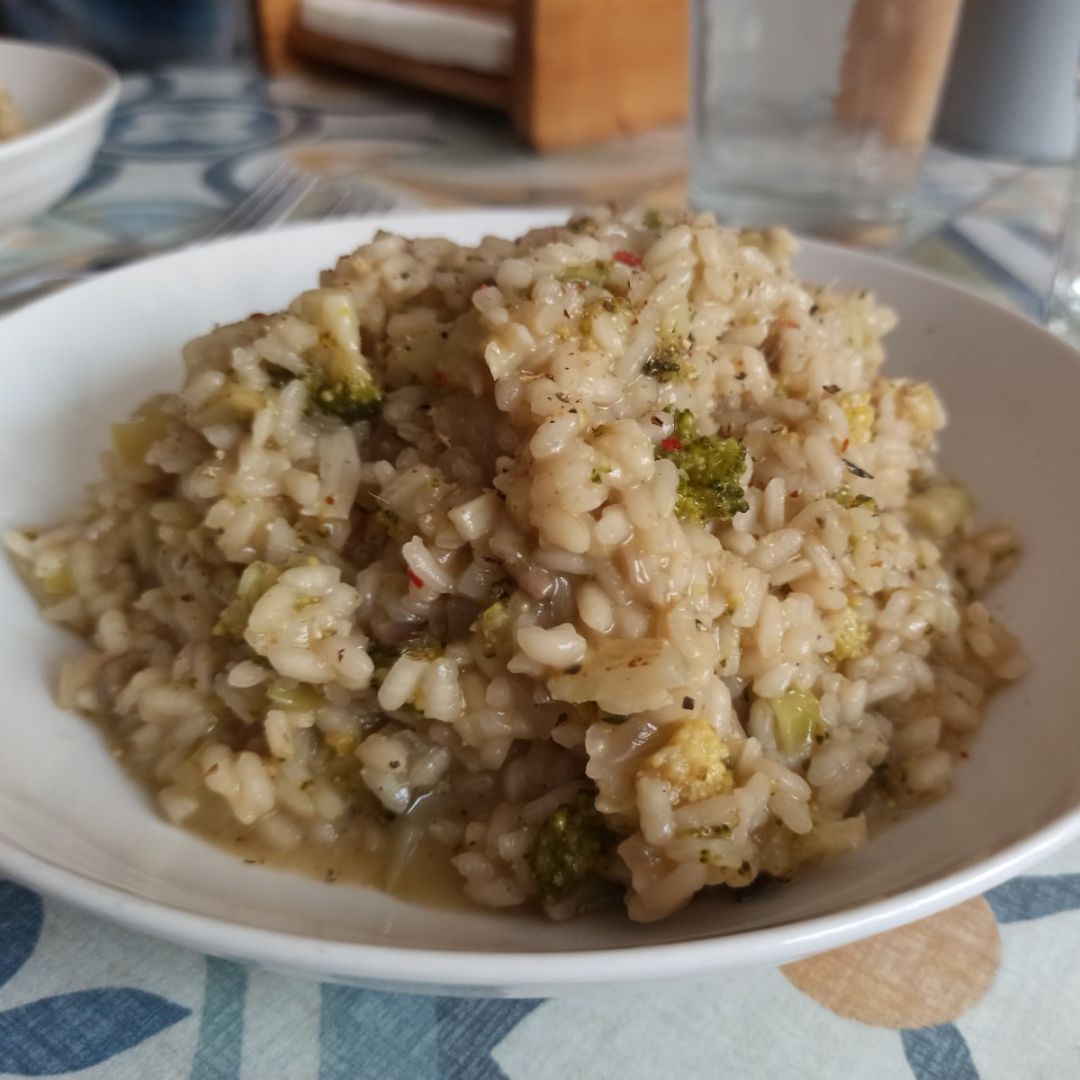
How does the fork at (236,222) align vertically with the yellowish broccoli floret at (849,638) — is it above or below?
below

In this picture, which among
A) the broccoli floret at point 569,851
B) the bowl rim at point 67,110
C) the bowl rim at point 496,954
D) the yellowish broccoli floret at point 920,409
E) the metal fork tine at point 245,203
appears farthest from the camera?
the metal fork tine at point 245,203

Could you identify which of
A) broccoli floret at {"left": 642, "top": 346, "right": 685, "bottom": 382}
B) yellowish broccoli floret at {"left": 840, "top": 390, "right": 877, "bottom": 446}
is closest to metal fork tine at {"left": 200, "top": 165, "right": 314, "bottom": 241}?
broccoli floret at {"left": 642, "top": 346, "right": 685, "bottom": 382}

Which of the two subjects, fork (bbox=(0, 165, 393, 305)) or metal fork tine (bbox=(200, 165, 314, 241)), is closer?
fork (bbox=(0, 165, 393, 305))

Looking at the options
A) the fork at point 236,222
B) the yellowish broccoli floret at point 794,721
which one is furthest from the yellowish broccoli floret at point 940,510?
the fork at point 236,222

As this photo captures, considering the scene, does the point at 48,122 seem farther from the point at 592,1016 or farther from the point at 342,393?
the point at 592,1016

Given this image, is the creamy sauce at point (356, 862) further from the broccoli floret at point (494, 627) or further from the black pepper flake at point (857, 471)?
the black pepper flake at point (857, 471)

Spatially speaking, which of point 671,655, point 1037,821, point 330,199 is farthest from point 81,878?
point 330,199

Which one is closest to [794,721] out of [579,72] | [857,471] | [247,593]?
[857,471]

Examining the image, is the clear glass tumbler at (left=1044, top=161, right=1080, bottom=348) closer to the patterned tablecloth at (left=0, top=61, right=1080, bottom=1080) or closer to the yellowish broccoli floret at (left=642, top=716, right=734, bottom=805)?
the patterned tablecloth at (left=0, top=61, right=1080, bottom=1080)
